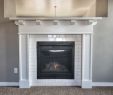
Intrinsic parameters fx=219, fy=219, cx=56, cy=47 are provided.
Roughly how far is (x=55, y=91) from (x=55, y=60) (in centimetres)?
71

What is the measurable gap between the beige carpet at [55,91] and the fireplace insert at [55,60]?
1.08ft

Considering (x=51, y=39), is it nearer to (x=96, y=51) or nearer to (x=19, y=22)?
(x=19, y=22)

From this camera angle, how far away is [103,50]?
4578 millimetres

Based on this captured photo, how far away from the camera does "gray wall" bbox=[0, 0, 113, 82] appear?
450 cm

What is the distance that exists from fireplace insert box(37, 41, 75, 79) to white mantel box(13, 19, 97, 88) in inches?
9.8

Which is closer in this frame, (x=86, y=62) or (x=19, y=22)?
(x=19, y=22)

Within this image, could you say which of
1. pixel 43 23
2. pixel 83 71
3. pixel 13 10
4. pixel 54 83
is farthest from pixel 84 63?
pixel 13 10

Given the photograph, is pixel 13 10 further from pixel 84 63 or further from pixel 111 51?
pixel 111 51

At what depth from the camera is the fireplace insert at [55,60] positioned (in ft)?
15.1

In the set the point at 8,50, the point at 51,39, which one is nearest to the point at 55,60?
the point at 51,39

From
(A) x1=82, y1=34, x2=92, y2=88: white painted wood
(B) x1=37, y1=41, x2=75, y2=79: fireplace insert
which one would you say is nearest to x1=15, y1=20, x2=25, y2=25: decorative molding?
(B) x1=37, y1=41, x2=75, y2=79: fireplace insert

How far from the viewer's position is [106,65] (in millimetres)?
4613

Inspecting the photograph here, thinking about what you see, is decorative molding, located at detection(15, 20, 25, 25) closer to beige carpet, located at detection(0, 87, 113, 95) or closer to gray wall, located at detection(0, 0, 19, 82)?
gray wall, located at detection(0, 0, 19, 82)

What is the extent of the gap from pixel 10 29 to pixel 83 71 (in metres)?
1.74
